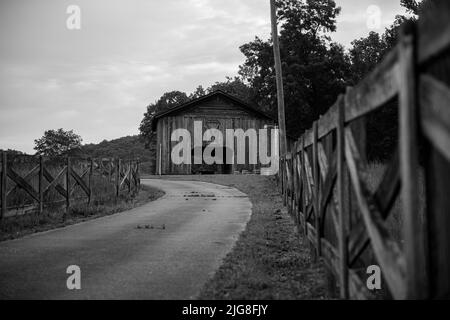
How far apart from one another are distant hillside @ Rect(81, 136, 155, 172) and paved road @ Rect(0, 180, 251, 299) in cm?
6669

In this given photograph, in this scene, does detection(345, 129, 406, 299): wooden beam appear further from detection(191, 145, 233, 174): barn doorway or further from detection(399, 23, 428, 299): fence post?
detection(191, 145, 233, 174): barn doorway

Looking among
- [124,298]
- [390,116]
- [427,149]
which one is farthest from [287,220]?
[390,116]

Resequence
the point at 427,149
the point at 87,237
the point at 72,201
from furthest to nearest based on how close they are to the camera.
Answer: the point at 72,201, the point at 87,237, the point at 427,149

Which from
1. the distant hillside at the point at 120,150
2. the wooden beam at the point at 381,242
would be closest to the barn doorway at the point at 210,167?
the wooden beam at the point at 381,242

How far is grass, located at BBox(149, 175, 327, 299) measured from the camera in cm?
462

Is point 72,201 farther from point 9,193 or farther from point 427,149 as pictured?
point 427,149

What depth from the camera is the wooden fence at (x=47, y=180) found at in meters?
10.3

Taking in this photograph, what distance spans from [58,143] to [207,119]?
139 ft

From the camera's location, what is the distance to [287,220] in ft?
35.9

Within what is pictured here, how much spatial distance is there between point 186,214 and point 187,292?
314 inches

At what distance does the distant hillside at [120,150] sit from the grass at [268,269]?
6867 cm

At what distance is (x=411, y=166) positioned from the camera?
2.20 meters

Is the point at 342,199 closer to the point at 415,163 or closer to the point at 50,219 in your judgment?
the point at 415,163

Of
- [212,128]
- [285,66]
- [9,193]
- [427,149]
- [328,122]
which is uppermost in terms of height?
[285,66]
